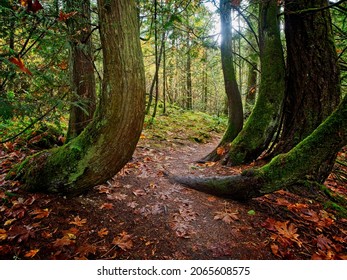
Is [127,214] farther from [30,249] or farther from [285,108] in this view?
[285,108]

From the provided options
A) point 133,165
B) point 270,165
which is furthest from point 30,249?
point 270,165

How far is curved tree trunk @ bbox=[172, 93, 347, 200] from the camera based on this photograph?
9.29ft

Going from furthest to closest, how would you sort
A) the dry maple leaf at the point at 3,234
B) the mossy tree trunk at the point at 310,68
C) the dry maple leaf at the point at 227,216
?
the mossy tree trunk at the point at 310,68, the dry maple leaf at the point at 227,216, the dry maple leaf at the point at 3,234

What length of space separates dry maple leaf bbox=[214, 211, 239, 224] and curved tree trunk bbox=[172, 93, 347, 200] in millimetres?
445

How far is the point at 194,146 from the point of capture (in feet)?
29.2

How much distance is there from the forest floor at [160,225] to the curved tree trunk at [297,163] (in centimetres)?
35

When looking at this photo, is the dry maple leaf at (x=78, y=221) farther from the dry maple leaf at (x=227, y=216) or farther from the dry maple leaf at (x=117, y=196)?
the dry maple leaf at (x=227, y=216)

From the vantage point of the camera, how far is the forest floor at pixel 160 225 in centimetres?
261

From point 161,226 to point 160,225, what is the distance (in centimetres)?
3

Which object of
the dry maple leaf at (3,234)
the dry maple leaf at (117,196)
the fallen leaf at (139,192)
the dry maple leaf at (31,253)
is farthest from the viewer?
the fallen leaf at (139,192)

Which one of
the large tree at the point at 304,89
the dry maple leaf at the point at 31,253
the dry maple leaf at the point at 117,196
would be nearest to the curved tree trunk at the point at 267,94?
the large tree at the point at 304,89

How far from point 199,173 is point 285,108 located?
2638 millimetres

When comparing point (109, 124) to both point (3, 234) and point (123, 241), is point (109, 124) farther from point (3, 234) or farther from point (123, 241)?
point (3, 234)

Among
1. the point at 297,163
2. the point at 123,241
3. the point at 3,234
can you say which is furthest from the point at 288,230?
the point at 3,234
